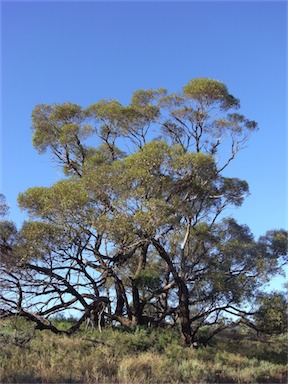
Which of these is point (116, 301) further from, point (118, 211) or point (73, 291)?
point (118, 211)

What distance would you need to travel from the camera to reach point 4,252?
1448cm

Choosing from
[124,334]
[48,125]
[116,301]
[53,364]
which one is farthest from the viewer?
[48,125]

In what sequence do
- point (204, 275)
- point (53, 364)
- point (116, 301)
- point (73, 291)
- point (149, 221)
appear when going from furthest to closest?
point (116, 301) → point (204, 275) → point (73, 291) → point (149, 221) → point (53, 364)

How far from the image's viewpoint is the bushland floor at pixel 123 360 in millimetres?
9000

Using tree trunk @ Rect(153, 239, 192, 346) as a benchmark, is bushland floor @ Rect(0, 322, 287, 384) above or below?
below

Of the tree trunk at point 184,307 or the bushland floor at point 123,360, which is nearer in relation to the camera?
the bushland floor at point 123,360

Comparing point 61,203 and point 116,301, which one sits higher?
point 61,203

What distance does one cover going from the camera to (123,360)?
10.8 m

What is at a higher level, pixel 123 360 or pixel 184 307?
pixel 184 307

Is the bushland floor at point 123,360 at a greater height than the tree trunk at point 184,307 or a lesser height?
lesser

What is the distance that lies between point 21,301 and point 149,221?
486 cm

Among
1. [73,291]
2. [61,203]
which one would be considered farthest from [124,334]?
[61,203]

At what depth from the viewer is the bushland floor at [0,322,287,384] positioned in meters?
9.00

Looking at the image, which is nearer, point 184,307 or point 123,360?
point 123,360
